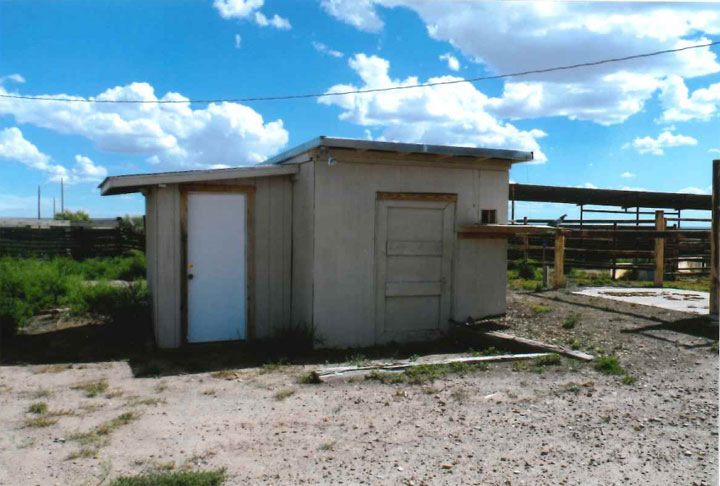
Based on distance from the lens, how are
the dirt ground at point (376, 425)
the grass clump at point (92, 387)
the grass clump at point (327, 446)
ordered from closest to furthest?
the dirt ground at point (376, 425) → the grass clump at point (327, 446) → the grass clump at point (92, 387)

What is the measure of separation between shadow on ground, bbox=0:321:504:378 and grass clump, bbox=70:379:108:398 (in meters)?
0.48

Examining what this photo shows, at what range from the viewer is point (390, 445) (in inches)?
179

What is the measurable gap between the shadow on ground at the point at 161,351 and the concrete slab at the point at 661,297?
393cm

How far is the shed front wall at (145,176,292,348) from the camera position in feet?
27.1

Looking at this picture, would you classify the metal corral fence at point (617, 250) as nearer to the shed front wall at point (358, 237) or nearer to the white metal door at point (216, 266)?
the shed front wall at point (358, 237)

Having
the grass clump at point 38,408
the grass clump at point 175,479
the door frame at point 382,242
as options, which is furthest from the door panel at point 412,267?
the grass clump at point 175,479

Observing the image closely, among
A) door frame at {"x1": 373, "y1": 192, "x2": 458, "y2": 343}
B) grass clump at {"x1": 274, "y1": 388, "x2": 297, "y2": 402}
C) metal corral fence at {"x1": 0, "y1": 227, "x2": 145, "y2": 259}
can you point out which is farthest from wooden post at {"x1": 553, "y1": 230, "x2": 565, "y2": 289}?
metal corral fence at {"x1": 0, "y1": 227, "x2": 145, "y2": 259}

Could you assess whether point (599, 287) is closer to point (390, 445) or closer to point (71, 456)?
point (390, 445)

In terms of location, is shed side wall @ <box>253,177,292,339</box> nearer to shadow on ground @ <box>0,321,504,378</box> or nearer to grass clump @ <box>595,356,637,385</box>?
shadow on ground @ <box>0,321,504,378</box>

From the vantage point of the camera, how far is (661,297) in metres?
12.0

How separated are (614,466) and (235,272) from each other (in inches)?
231

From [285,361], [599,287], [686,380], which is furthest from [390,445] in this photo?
[599,287]

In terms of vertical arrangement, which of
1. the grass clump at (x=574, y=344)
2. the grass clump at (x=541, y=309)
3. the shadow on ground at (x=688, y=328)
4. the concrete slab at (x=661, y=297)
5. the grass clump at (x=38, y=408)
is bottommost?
the grass clump at (x=38, y=408)

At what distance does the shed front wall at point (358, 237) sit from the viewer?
8289 mm
